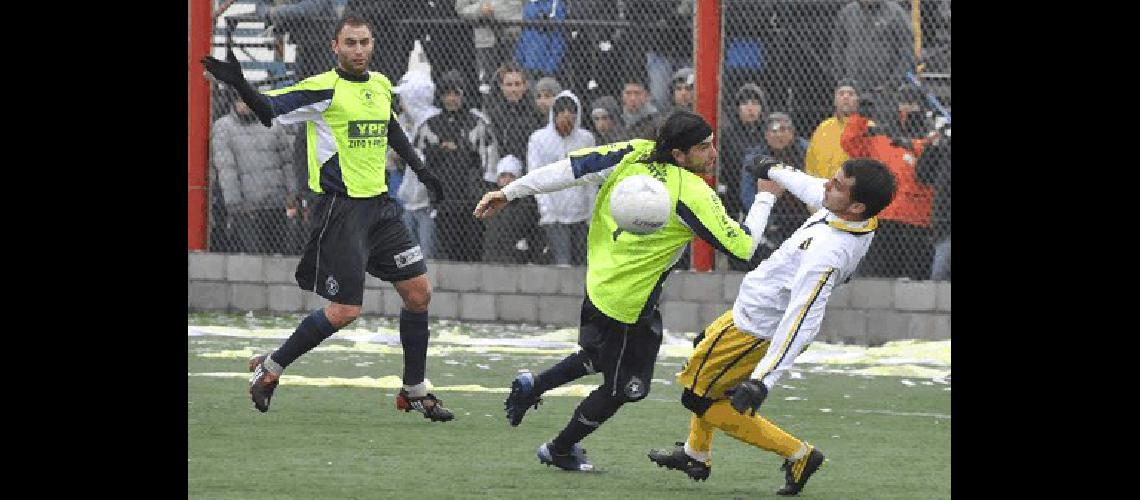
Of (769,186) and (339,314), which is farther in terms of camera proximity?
(339,314)

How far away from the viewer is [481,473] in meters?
8.32

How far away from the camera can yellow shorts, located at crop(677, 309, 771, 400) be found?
8.01 m

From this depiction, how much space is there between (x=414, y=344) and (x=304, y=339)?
0.61 metres

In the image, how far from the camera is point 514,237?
1639 centimetres

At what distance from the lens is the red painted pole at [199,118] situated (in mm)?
16719

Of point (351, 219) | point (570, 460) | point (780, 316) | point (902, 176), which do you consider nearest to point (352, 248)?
point (351, 219)

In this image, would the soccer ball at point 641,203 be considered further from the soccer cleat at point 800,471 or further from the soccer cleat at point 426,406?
the soccer cleat at point 426,406

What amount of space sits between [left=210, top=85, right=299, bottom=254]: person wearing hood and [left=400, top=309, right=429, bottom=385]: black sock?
6.22 m

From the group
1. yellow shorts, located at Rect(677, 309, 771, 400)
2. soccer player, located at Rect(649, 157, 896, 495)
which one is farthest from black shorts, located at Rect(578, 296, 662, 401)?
yellow shorts, located at Rect(677, 309, 771, 400)

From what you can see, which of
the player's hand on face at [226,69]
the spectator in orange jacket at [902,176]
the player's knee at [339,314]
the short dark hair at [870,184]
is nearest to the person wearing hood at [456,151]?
the spectator in orange jacket at [902,176]

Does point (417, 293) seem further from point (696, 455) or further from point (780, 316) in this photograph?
point (780, 316)

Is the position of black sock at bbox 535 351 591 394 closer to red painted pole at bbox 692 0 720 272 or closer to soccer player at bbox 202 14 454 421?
soccer player at bbox 202 14 454 421
